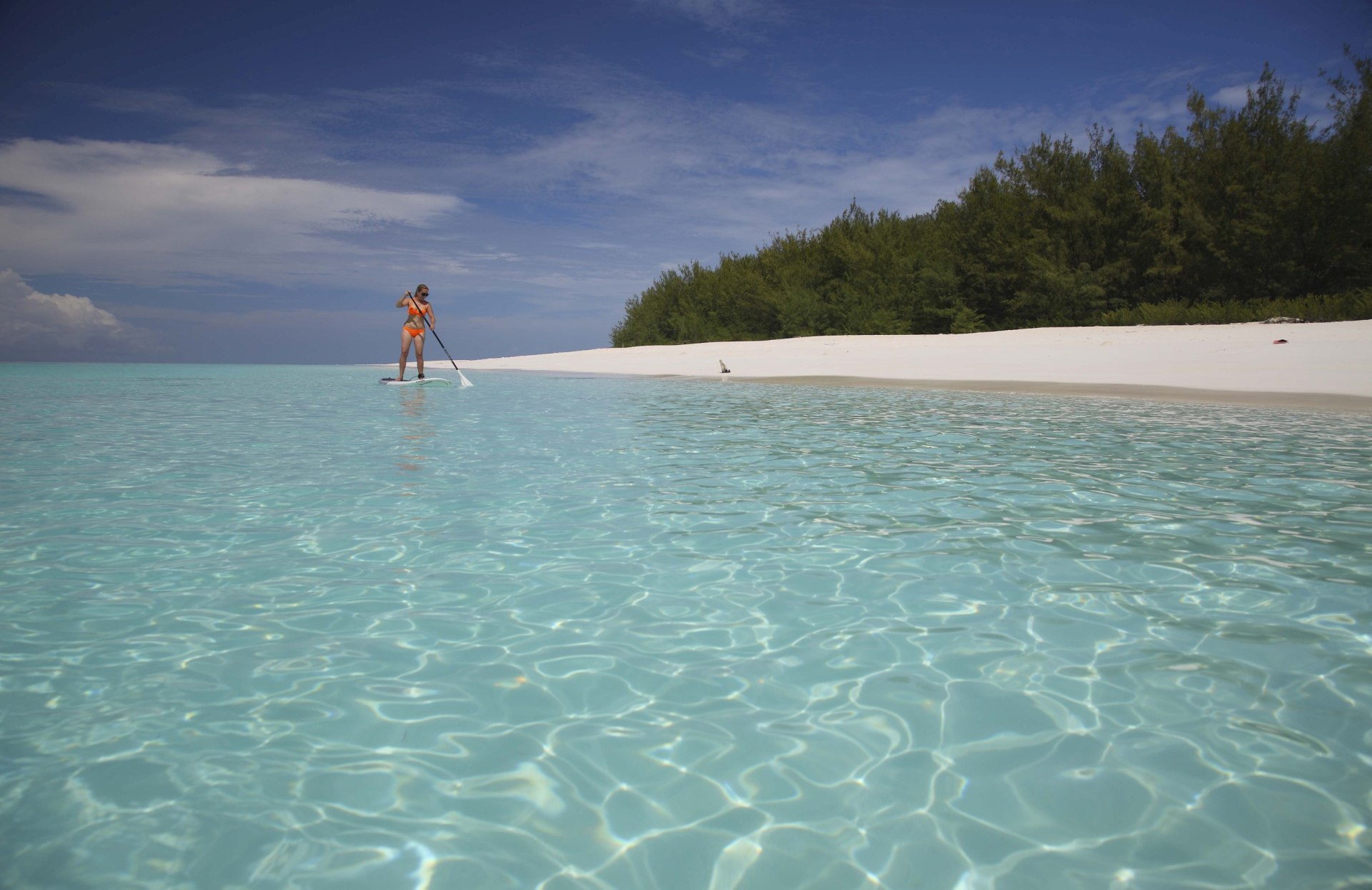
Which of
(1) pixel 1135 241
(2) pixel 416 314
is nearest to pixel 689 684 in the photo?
(2) pixel 416 314

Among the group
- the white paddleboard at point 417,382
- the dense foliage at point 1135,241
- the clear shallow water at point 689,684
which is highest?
the dense foliage at point 1135,241

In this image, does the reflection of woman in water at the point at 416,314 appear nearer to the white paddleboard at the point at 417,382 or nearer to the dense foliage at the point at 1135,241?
the white paddleboard at the point at 417,382

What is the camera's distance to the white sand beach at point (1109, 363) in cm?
1339

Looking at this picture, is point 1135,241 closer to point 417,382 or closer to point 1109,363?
point 1109,363

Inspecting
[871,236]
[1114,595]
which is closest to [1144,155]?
[871,236]

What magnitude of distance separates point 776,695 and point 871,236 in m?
37.7

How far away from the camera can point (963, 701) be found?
2764 mm

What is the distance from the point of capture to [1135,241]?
28.9 m

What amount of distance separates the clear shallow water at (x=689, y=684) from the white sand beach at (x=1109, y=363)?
28.5ft

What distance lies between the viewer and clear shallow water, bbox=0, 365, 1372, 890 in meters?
Answer: 2.04

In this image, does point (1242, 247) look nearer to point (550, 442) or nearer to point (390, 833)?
point (550, 442)

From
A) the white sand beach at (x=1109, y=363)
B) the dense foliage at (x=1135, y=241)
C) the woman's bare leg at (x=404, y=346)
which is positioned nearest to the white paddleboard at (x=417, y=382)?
the woman's bare leg at (x=404, y=346)

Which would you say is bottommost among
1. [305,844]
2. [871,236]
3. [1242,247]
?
[305,844]

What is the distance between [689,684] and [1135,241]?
31824 mm
